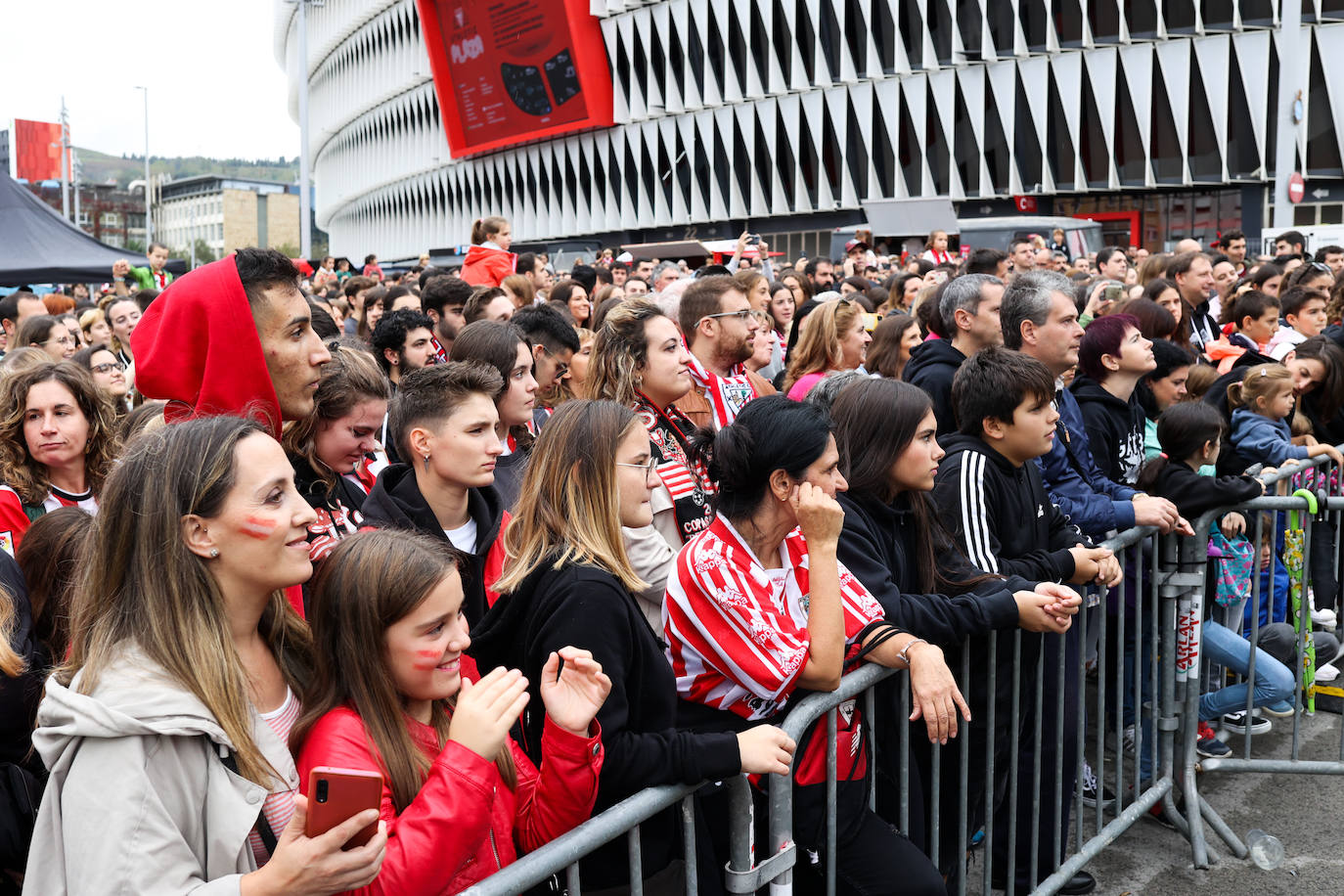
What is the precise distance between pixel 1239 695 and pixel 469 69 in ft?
180

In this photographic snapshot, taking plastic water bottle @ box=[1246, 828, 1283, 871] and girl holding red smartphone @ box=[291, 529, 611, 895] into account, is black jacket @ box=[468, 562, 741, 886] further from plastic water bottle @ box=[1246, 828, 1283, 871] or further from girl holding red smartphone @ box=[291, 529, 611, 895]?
plastic water bottle @ box=[1246, 828, 1283, 871]

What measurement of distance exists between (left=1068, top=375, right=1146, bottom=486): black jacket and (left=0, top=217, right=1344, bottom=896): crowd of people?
0.02m

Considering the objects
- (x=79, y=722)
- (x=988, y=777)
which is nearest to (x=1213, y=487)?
(x=988, y=777)

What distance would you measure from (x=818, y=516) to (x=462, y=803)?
4.18ft

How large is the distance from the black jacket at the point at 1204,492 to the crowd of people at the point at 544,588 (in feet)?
0.05

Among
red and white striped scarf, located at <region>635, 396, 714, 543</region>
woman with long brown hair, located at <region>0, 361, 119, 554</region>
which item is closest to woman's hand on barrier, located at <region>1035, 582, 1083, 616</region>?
red and white striped scarf, located at <region>635, 396, 714, 543</region>

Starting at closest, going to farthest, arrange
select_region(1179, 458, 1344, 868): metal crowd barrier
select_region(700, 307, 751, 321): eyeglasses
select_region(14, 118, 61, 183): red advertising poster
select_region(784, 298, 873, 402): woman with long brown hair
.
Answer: select_region(1179, 458, 1344, 868): metal crowd barrier < select_region(700, 307, 751, 321): eyeglasses < select_region(784, 298, 873, 402): woman with long brown hair < select_region(14, 118, 61, 183): red advertising poster

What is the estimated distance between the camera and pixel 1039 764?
394 centimetres

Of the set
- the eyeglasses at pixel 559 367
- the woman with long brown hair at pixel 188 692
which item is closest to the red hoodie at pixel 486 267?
the eyeglasses at pixel 559 367

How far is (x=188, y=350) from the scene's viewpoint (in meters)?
3.25

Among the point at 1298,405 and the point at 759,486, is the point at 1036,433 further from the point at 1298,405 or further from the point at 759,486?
the point at 1298,405

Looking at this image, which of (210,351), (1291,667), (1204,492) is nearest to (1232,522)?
(1204,492)

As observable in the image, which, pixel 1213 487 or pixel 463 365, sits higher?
pixel 463 365

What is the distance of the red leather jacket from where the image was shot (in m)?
2.24
